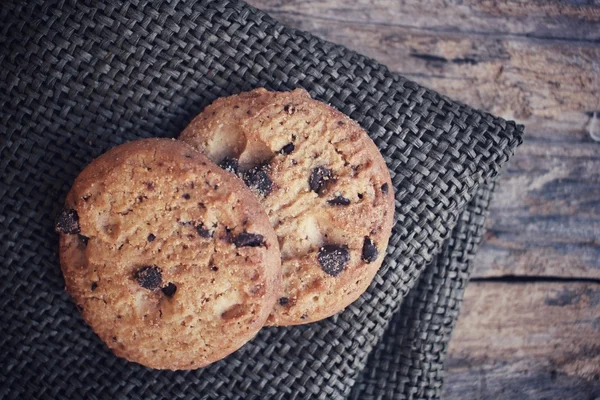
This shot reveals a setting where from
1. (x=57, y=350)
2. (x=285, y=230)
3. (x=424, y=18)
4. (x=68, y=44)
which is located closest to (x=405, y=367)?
(x=285, y=230)

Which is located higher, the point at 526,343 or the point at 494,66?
the point at 494,66

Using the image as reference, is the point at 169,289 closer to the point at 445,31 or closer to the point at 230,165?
the point at 230,165

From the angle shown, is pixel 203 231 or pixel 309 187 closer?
pixel 203 231

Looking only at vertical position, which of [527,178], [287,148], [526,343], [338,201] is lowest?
[526,343]

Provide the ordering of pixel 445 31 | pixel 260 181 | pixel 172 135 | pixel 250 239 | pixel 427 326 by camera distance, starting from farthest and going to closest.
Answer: pixel 445 31, pixel 427 326, pixel 172 135, pixel 260 181, pixel 250 239

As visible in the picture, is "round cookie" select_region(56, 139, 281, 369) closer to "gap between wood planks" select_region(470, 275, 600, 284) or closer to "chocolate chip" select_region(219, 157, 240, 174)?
"chocolate chip" select_region(219, 157, 240, 174)

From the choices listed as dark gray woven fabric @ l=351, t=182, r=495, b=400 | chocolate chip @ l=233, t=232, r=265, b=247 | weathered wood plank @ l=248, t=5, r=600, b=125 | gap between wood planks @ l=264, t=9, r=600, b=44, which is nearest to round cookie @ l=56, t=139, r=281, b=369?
chocolate chip @ l=233, t=232, r=265, b=247

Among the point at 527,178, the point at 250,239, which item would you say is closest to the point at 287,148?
the point at 250,239
